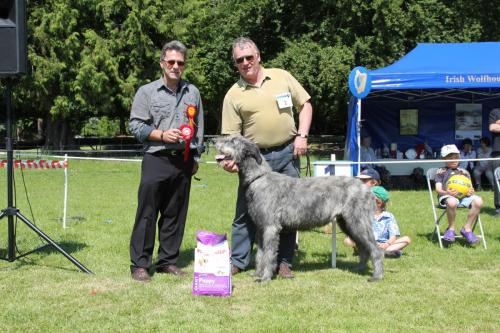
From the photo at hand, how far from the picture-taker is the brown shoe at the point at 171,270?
556 cm

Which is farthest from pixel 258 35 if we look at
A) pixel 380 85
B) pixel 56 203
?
pixel 56 203

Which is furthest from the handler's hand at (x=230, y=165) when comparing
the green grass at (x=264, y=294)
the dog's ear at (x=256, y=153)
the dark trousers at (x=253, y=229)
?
the green grass at (x=264, y=294)

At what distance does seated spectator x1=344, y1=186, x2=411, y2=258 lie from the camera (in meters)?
6.32

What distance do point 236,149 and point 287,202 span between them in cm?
69

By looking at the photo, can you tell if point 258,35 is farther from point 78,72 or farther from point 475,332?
point 475,332

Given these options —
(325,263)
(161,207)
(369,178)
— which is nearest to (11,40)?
(161,207)

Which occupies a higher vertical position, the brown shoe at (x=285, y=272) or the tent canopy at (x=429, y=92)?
the tent canopy at (x=429, y=92)

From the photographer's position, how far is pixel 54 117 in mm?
25484

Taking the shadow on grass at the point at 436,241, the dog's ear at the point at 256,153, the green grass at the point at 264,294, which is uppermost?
the dog's ear at the point at 256,153

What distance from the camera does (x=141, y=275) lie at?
5.33 meters

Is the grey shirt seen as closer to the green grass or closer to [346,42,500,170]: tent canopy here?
the green grass

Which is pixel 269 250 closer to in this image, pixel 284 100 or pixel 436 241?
pixel 284 100

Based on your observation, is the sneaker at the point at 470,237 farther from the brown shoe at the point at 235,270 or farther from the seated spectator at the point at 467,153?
the seated spectator at the point at 467,153

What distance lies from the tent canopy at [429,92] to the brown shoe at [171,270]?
7.70 m
